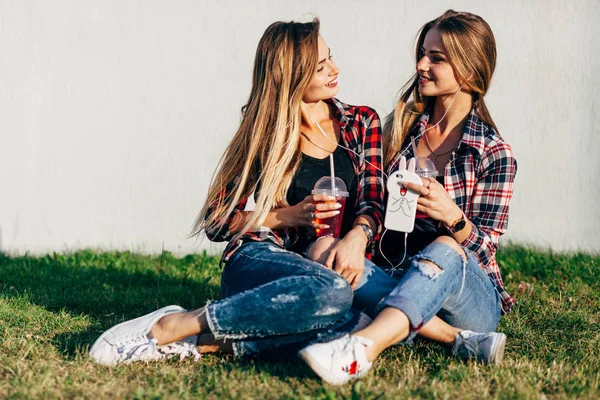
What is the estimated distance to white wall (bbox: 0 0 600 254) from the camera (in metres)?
5.48

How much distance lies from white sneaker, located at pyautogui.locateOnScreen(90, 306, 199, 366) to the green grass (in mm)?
48

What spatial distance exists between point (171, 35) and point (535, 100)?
8.32 feet

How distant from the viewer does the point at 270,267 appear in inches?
129

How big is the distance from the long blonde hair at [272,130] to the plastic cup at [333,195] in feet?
0.78

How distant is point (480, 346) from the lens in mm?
3164

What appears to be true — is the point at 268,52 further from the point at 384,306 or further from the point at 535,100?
the point at 535,100

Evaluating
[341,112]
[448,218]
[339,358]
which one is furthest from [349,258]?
[341,112]

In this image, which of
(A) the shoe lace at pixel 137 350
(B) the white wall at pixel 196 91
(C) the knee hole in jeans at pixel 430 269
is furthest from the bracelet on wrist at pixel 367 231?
(B) the white wall at pixel 196 91

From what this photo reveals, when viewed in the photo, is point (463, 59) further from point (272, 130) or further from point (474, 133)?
point (272, 130)

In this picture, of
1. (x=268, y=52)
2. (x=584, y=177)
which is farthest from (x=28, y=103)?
(x=584, y=177)

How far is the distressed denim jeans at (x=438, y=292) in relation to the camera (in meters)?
3.00

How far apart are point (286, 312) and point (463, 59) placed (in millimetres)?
1451

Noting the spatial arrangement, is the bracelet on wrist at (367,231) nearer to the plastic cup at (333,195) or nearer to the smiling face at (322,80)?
the plastic cup at (333,195)

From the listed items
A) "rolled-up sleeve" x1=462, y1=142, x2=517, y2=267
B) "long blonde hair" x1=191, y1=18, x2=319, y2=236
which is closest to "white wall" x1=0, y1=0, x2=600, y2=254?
"long blonde hair" x1=191, y1=18, x2=319, y2=236
